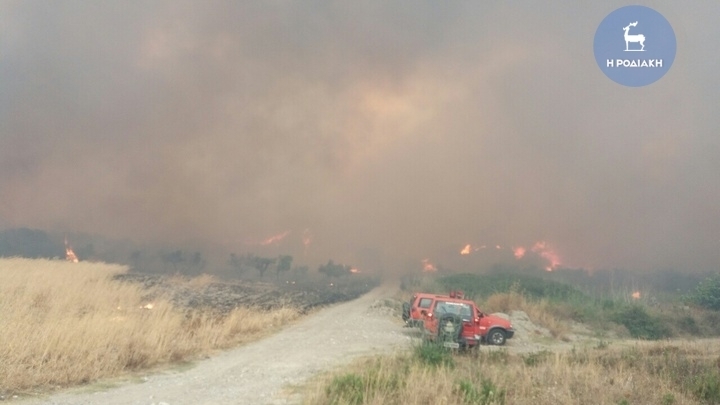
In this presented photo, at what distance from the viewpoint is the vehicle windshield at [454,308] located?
73.2 ft

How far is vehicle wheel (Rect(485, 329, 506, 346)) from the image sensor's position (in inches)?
958

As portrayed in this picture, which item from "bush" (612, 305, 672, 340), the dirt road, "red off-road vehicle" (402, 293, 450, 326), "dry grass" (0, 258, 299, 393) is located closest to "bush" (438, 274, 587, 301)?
"bush" (612, 305, 672, 340)

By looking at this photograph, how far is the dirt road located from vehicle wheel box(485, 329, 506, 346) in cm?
379

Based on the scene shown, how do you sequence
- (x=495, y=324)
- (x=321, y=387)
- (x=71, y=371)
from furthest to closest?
(x=495, y=324), (x=71, y=371), (x=321, y=387)

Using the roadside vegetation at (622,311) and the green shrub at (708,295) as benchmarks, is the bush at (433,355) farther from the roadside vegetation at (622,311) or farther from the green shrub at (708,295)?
the green shrub at (708,295)

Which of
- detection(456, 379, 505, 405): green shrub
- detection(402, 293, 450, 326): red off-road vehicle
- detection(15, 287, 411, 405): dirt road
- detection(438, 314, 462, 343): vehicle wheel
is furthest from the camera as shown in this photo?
detection(402, 293, 450, 326): red off-road vehicle

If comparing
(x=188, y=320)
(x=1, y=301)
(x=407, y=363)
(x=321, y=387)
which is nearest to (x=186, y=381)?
(x=321, y=387)

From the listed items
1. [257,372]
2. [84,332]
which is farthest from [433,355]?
[84,332]

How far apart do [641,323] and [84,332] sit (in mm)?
33037

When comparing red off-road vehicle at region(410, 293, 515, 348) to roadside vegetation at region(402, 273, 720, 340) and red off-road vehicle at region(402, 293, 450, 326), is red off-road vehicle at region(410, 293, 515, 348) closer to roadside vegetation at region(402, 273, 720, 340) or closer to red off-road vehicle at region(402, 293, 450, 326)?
red off-road vehicle at region(402, 293, 450, 326)

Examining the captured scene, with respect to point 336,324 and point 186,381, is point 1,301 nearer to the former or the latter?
point 186,381

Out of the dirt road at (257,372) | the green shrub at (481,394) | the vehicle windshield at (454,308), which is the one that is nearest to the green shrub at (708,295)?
the dirt road at (257,372)

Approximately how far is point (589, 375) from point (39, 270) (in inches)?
1018

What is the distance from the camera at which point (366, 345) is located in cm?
2122
